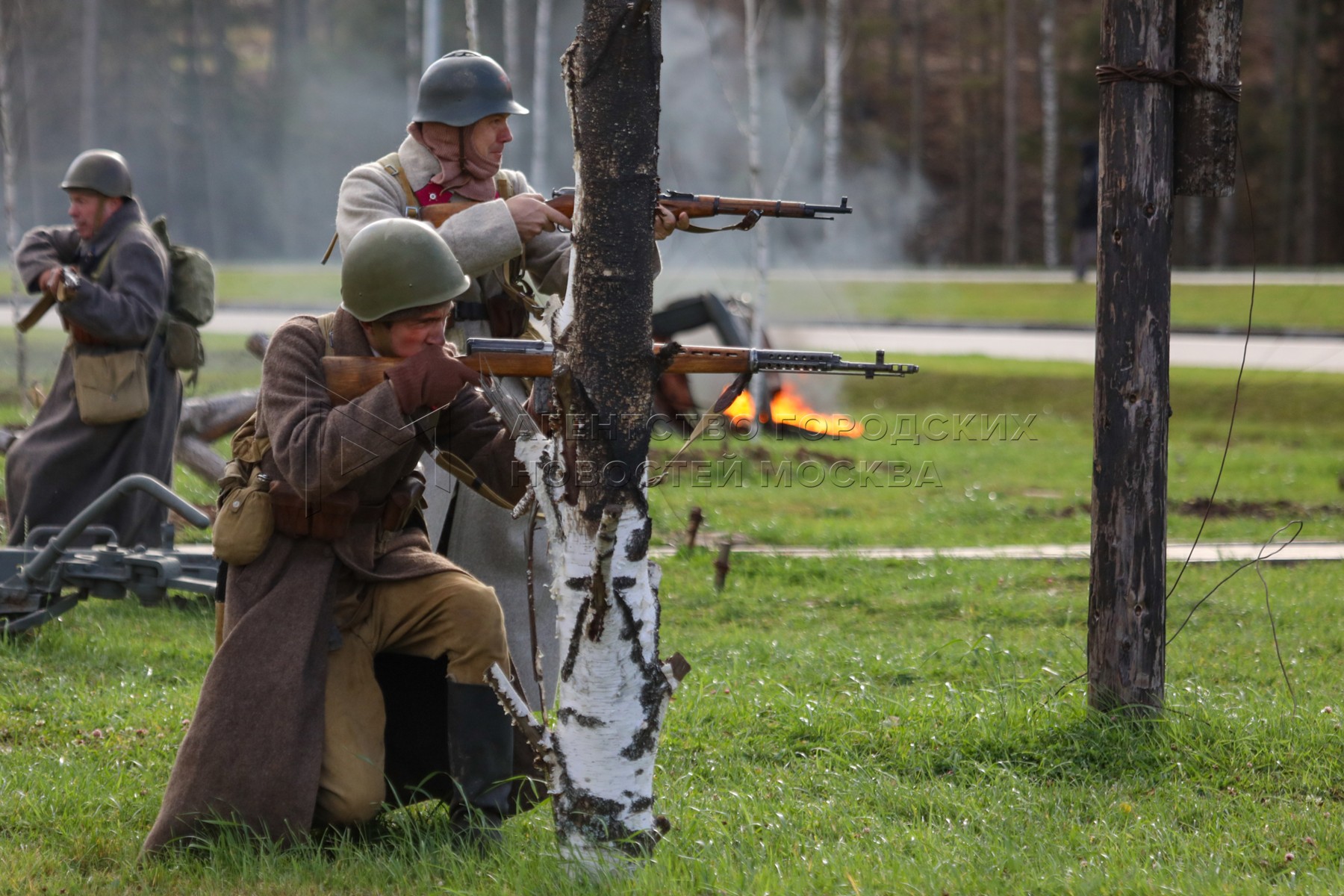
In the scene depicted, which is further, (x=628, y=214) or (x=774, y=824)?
(x=774, y=824)

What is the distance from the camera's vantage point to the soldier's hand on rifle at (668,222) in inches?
175

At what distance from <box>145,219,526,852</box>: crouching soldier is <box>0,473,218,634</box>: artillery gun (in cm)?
216

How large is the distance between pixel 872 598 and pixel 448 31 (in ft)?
110

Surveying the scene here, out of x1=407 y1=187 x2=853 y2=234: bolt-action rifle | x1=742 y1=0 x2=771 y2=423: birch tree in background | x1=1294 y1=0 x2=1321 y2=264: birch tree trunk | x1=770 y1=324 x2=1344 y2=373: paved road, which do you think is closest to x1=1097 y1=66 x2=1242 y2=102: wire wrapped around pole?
x1=407 y1=187 x2=853 y2=234: bolt-action rifle

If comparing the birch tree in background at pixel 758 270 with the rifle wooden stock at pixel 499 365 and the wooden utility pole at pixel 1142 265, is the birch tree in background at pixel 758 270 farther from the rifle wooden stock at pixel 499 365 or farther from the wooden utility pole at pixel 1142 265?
the rifle wooden stock at pixel 499 365

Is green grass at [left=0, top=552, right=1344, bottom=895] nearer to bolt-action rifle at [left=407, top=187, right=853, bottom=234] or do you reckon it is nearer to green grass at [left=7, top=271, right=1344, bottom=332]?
bolt-action rifle at [left=407, top=187, right=853, bottom=234]

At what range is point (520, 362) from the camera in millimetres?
3812

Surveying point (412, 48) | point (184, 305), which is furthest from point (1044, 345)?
point (412, 48)

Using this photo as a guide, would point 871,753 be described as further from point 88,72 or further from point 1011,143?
point 88,72

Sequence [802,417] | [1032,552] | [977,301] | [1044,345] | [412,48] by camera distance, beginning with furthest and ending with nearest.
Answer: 1. [412,48]
2. [977,301]
3. [1044,345]
4. [802,417]
5. [1032,552]

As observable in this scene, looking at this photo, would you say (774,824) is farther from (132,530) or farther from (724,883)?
(132,530)

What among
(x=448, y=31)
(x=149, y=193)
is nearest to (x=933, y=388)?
(x=448, y=31)

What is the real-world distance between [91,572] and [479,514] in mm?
2546

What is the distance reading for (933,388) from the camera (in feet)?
52.4
